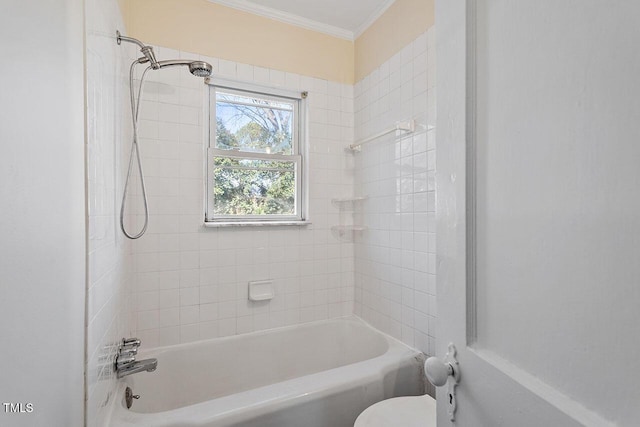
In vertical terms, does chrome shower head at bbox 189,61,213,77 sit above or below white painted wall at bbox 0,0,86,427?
above

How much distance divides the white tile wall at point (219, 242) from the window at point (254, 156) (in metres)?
0.09

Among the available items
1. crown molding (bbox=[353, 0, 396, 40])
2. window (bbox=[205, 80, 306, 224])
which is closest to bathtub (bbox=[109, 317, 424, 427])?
window (bbox=[205, 80, 306, 224])

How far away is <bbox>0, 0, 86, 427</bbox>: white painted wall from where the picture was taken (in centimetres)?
52

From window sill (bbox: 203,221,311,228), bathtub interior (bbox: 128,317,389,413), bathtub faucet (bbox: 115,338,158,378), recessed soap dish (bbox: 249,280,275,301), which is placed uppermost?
window sill (bbox: 203,221,311,228)

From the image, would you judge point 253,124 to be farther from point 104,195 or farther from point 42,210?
point 42,210

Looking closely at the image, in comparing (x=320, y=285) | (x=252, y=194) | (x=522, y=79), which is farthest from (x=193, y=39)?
(x=522, y=79)

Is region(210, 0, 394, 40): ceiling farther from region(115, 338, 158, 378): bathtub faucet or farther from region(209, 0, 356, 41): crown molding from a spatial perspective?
region(115, 338, 158, 378): bathtub faucet

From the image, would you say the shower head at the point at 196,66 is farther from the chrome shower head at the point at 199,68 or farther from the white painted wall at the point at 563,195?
the white painted wall at the point at 563,195

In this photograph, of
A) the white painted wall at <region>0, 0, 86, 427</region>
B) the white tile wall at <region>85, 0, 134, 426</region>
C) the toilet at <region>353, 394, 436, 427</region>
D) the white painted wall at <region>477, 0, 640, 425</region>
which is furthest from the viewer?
the toilet at <region>353, 394, 436, 427</region>

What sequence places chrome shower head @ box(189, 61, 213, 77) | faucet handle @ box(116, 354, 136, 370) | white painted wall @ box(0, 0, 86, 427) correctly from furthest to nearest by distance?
chrome shower head @ box(189, 61, 213, 77) → faucet handle @ box(116, 354, 136, 370) → white painted wall @ box(0, 0, 86, 427)

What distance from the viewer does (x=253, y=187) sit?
7.20 feet

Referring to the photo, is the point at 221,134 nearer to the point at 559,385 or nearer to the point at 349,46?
the point at 349,46

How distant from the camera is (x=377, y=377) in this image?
152 centimetres

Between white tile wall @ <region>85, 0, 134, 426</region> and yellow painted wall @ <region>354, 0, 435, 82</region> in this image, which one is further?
yellow painted wall @ <region>354, 0, 435, 82</region>
